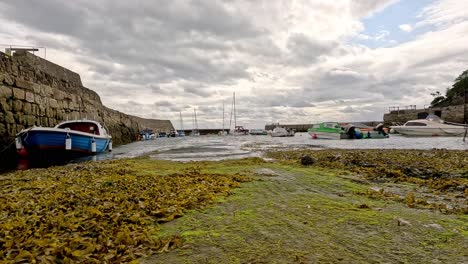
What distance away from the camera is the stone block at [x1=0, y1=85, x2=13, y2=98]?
16.6 meters

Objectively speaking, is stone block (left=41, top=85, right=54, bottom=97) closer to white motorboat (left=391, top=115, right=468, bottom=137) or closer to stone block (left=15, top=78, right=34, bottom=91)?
stone block (left=15, top=78, right=34, bottom=91)

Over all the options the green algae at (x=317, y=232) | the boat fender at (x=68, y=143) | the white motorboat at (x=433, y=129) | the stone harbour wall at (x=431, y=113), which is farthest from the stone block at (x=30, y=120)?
the stone harbour wall at (x=431, y=113)

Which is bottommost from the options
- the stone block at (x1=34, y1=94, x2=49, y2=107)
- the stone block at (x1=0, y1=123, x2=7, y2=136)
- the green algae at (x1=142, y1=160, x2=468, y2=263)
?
the green algae at (x1=142, y1=160, x2=468, y2=263)

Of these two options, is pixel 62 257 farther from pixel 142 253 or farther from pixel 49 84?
pixel 49 84

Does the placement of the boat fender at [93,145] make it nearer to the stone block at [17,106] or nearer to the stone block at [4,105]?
the stone block at [17,106]

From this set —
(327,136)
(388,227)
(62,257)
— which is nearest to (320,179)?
(388,227)

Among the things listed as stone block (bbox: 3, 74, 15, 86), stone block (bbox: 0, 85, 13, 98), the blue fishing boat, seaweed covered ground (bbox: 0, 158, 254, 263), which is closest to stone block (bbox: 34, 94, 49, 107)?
the blue fishing boat

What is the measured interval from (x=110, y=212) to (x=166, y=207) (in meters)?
0.90

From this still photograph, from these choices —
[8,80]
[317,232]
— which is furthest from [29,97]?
[317,232]

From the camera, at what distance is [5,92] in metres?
17.0

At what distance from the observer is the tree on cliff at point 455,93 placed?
78812 millimetres

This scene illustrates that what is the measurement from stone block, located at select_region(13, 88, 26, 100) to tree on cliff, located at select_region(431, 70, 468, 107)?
93141 millimetres

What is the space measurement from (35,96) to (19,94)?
234cm

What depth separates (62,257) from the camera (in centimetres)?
298
